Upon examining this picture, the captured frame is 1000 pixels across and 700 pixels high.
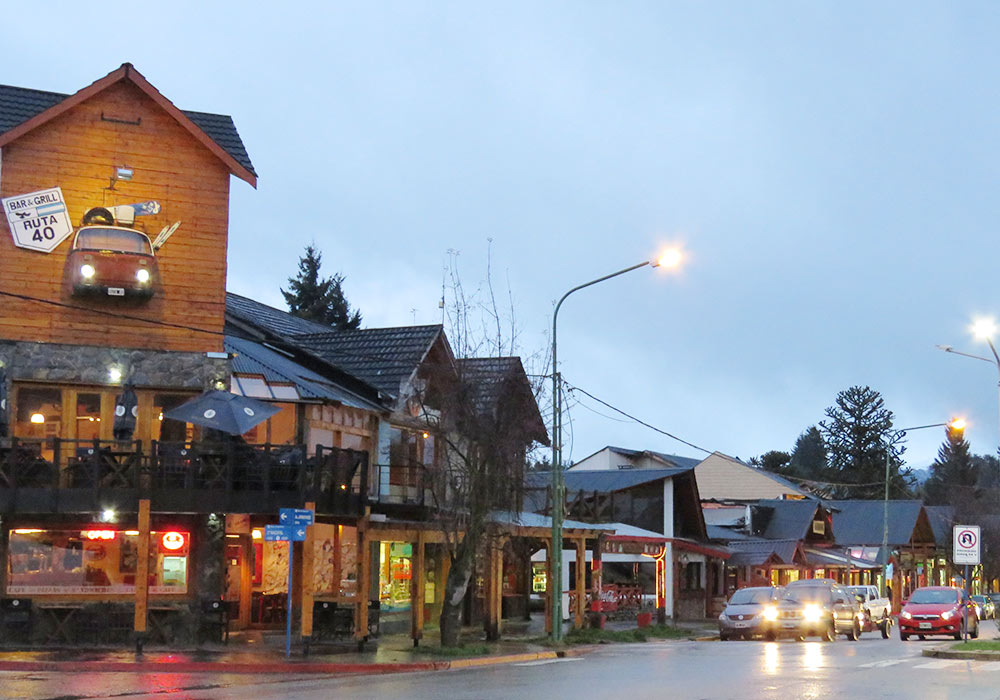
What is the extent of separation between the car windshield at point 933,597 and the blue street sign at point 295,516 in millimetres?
19738

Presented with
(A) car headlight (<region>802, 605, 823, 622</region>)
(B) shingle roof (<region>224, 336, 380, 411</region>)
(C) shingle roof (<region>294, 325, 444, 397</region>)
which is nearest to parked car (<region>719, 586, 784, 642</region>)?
(A) car headlight (<region>802, 605, 823, 622</region>)

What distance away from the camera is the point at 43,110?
28.9 meters

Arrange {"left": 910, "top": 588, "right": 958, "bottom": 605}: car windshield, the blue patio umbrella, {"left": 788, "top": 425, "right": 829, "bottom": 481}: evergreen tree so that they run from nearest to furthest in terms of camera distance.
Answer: the blue patio umbrella < {"left": 910, "top": 588, "right": 958, "bottom": 605}: car windshield < {"left": 788, "top": 425, "right": 829, "bottom": 481}: evergreen tree

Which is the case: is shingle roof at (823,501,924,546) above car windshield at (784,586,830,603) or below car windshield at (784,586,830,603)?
above

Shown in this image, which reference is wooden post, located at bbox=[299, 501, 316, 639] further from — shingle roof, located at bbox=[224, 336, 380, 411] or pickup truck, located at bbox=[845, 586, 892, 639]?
pickup truck, located at bbox=[845, 586, 892, 639]

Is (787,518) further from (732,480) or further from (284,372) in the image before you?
(284,372)

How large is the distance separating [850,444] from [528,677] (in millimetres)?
96062

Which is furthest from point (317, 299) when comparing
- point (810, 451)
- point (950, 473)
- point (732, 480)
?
point (810, 451)

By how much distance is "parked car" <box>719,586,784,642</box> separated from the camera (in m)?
37.9

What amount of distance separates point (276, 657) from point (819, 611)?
17.7 meters

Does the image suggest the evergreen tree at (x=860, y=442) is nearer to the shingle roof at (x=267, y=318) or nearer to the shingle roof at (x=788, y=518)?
the shingle roof at (x=788, y=518)

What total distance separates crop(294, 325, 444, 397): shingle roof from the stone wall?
5.58 m

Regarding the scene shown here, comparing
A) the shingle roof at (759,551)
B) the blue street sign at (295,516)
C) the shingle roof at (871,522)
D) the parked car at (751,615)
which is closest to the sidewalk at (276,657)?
the blue street sign at (295,516)

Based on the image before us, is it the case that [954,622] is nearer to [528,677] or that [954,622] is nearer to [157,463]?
[528,677]
